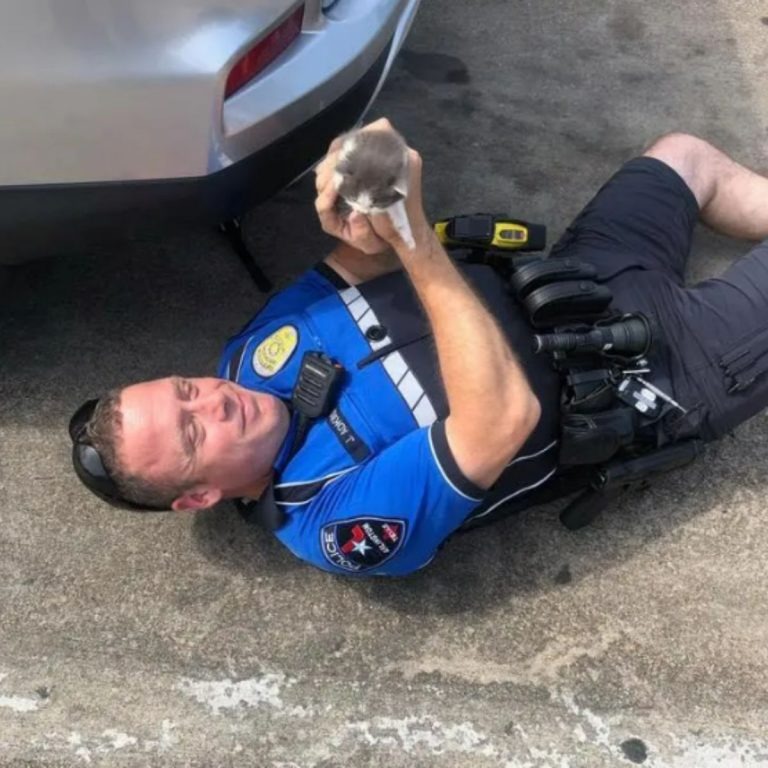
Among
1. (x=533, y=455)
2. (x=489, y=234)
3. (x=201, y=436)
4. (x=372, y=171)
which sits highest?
(x=372, y=171)

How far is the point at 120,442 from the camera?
2.17 m

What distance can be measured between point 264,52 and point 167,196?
39 centimetres

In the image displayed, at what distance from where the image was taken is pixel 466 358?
2.00m

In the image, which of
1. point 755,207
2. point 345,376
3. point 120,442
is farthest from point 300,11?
point 755,207

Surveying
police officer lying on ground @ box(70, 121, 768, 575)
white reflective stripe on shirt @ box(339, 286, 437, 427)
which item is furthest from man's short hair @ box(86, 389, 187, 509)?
white reflective stripe on shirt @ box(339, 286, 437, 427)

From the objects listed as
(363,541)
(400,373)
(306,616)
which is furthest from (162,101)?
(306,616)

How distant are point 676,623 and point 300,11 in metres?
1.72

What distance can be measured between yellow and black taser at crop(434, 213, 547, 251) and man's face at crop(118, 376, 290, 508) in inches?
26.0

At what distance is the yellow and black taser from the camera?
2443 millimetres

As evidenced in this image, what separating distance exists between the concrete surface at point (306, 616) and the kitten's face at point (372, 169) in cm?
69

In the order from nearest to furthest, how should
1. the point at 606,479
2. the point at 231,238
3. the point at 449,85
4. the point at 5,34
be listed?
the point at 5,34
the point at 606,479
the point at 231,238
the point at 449,85

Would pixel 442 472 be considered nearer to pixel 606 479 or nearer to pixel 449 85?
pixel 606 479

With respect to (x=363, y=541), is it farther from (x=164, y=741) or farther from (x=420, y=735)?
(x=164, y=741)

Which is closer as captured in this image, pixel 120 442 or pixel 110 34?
pixel 110 34
